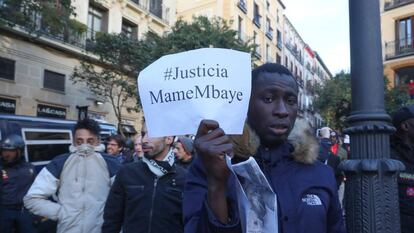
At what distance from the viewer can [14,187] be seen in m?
5.70

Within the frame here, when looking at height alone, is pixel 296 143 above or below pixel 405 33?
below

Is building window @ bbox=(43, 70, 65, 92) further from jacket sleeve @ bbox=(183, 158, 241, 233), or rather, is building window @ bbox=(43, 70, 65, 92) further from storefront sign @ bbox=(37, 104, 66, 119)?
jacket sleeve @ bbox=(183, 158, 241, 233)

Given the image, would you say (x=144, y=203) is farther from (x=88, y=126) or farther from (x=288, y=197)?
(x=288, y=197)

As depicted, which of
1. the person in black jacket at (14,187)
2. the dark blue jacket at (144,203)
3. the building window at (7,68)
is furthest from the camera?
the building window at (7,68)

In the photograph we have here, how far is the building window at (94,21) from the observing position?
20.6 m

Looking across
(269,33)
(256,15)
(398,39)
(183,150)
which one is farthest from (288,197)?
(269,33)

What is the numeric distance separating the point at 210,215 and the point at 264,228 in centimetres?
22

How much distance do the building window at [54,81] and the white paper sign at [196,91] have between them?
17.2m

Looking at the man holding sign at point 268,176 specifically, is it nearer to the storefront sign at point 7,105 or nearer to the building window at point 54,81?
the storefront sign at point 7,105

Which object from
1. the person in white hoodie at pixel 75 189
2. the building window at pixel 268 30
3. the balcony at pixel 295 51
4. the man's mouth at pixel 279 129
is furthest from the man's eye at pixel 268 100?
the balcony at pixel 295 51

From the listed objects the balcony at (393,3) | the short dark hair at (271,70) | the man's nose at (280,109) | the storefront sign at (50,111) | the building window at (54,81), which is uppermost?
the balcony at (393,3)

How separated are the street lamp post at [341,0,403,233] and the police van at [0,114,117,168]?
7.43 metres

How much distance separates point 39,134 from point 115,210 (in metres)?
6.66

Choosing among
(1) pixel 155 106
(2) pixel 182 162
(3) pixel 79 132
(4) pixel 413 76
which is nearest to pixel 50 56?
(2) pixel 182 162
